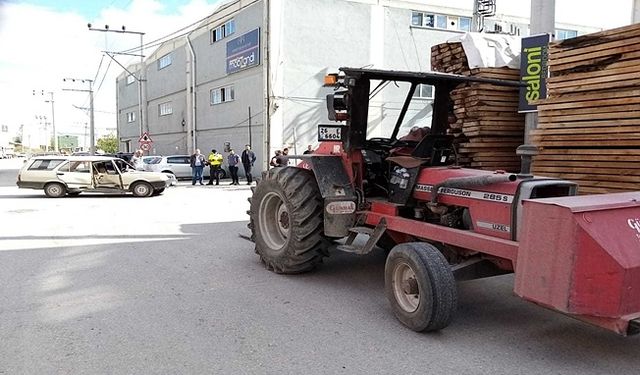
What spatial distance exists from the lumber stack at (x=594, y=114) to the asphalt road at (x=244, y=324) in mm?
1686

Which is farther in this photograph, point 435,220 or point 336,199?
point 336,199

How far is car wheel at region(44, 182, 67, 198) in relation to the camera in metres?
16.6

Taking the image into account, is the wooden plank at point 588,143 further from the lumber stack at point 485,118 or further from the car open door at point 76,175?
the car open door at point 76,175

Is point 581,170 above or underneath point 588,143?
underneath

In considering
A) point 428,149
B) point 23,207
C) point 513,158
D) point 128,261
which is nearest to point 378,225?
point 428,149

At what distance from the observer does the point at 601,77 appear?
6.18 meters

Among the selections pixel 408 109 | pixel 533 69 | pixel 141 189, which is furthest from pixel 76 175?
pixel 533 69

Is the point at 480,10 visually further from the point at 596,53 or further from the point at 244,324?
the point at 244,324

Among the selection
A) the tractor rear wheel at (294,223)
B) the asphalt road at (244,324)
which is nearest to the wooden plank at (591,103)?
the asphalt road at (244,324)

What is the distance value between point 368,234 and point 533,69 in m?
4.91

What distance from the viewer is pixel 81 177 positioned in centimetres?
1675

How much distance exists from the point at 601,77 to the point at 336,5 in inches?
761

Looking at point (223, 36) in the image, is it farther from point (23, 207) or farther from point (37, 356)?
point (37, 356)

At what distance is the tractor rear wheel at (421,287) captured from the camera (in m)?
4.18
